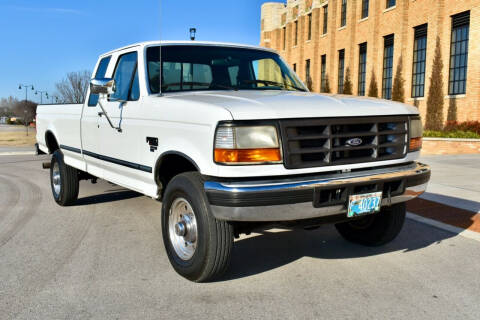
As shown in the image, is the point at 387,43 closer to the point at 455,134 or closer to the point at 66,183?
the point at 455,134

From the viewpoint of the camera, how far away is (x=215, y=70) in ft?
16.6

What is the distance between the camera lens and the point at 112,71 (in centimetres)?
570

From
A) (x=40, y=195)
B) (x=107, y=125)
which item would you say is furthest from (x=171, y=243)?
(x=40, y=195)

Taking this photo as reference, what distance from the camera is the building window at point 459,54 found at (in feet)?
64.1

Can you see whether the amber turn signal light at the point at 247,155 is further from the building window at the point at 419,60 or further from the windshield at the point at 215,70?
the building window at the point at 419,60

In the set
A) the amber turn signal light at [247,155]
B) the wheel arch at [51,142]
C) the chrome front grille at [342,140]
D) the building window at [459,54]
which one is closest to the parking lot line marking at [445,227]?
the chrome front grille at [342,140]

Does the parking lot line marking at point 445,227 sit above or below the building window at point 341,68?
below

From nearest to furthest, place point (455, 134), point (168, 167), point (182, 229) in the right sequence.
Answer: point (182, 229) → point (168, 167) → point (455, 134)

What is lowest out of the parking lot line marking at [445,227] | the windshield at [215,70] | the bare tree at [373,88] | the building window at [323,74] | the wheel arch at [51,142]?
the parking lot line marking at [445,227]

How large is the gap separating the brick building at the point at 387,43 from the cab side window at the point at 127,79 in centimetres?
1713

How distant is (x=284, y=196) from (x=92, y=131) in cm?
339

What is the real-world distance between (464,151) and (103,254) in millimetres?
14685

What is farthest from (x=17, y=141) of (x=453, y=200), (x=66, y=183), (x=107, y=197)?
(x=453, y=200)

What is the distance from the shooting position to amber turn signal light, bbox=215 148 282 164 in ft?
11.1
